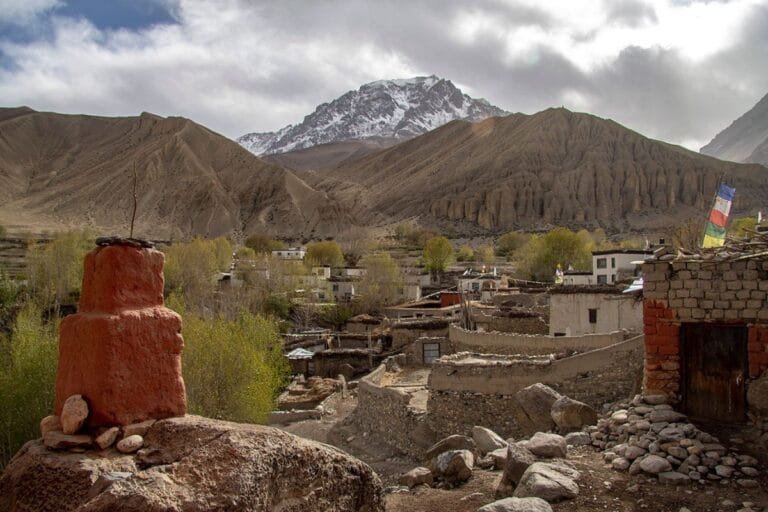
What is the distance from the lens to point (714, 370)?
853cm

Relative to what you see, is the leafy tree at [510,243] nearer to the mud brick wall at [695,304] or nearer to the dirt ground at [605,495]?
the mud brick wall at [695,304]

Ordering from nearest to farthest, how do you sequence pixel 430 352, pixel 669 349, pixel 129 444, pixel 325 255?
1. pixel 129 444
2. pixel 669 349
3. pixel 430 352
4. pixel 325 255

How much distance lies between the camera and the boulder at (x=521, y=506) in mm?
6320

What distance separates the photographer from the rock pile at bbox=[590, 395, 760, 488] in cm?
718

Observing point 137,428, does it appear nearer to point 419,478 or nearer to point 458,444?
point 419,478

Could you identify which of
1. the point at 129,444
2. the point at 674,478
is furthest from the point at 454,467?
the point at 129,444

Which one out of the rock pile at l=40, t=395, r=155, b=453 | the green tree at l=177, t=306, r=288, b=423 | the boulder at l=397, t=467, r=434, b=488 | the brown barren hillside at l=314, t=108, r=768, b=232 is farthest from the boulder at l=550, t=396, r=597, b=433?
the brown barren hillside at l=314, t=108, r=768, b=232

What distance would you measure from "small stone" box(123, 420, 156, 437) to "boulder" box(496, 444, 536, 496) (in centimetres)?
423

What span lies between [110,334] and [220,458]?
158cm

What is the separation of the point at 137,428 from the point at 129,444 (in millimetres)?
221

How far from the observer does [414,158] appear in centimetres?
18312

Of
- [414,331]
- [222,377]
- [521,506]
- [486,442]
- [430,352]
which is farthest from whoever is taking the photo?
[414,331]

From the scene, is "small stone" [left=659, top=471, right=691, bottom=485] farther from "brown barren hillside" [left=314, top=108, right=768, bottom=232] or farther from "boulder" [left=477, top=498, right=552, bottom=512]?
"brown barren hillside" [left=314, top=108, right=768, bottom=232]

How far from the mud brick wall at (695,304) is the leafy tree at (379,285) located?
4217 cm
